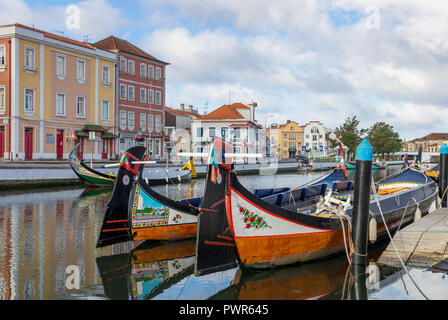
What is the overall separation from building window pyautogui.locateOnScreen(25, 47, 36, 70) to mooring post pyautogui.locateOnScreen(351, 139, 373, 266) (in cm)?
3095

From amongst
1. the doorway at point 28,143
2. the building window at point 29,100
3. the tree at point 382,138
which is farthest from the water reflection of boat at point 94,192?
the tree at point 382,138

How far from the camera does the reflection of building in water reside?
7.51 m

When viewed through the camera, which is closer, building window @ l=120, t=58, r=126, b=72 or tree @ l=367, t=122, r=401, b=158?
building window @ l=120, t=58, r=126, b=72

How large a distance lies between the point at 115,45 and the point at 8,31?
1282cm

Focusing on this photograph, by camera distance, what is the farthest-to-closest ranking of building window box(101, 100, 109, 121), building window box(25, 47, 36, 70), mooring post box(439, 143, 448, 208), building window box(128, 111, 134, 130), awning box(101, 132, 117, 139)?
building window box(128, 111, 134, 130)
building window box(101, 100, 109, 121)
awning box(101, 132, 117, 139)
building window box(25, 47, 36, 70)
mooring post box(439, 143, 448, 208)

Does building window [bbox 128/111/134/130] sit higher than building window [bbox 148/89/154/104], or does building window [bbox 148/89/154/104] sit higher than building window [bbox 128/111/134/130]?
building window [bbox 148/89/154/104]

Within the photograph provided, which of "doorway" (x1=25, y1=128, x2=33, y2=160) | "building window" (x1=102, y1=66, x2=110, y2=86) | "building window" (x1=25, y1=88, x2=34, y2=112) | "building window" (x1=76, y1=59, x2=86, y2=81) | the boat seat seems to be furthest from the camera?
"building window" (x1=102, y1=66, x2=110, y2=86)

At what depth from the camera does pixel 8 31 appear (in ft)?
104

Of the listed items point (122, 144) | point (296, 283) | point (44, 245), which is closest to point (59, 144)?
point (122, 144)

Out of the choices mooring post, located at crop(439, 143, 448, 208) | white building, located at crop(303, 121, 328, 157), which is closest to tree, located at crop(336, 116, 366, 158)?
white building, located at crop(303, 121, 328, 157)

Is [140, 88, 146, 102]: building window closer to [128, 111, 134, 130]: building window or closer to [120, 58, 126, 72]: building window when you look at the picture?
[128, 111, 134, 130]: building window
